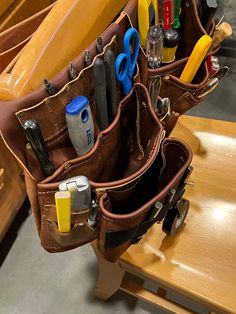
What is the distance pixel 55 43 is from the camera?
1.41ft

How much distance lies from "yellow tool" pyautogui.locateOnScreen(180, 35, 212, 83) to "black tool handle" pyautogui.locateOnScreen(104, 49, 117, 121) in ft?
0.58

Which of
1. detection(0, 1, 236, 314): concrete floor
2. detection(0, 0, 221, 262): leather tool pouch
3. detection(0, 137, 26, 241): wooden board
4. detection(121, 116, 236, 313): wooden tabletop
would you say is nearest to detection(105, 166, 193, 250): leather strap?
detection(0, 0, 221, 262): leather tool pouch

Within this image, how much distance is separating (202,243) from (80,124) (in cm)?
36

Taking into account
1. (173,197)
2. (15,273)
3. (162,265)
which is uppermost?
(173,197)

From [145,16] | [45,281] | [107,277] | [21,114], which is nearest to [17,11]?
[145,16]

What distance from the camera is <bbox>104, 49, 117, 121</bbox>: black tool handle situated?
44cm

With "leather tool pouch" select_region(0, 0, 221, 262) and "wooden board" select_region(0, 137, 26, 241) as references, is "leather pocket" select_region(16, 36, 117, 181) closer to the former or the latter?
"leather tool pouch" select_region(0, 0, 221, 262)

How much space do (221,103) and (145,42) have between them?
0.97m

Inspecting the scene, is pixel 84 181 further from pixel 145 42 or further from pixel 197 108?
pixel 197 108

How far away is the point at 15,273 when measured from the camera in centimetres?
107

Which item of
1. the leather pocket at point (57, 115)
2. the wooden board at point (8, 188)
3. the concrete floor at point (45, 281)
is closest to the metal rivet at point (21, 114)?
the leather pocket at point (57, 115)

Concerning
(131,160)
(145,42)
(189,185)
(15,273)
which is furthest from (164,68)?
(15,273)

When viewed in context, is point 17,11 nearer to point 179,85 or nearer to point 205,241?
point 179,85

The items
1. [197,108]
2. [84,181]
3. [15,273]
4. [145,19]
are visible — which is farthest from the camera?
[197,108]
